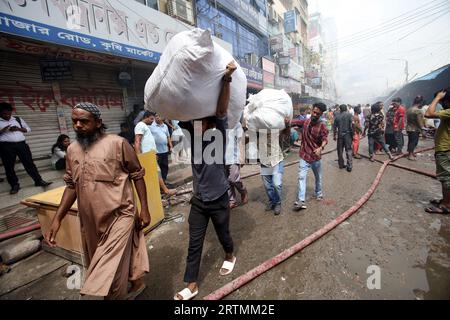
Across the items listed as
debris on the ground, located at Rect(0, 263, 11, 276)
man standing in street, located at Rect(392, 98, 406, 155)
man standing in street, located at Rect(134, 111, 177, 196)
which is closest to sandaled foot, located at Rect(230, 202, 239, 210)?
man standing in street, located at Rect(134, 111, 177, 196)

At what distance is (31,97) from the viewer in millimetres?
5891

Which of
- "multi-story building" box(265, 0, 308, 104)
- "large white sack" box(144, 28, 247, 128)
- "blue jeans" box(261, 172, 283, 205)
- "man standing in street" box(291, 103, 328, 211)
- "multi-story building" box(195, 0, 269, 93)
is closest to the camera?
"large white sack" box(144, 28, 247, 128)

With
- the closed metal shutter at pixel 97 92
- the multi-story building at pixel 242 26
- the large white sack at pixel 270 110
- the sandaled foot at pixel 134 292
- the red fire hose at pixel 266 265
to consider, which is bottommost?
the sandaled foot at pixel 134 292

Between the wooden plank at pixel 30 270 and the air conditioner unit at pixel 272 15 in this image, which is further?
the air conditioner unit at pixel 272 15

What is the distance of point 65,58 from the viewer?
639 cm

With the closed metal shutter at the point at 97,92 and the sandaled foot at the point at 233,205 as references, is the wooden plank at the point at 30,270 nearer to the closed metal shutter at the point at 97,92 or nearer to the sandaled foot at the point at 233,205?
the sandaled foot at the point at 233,205

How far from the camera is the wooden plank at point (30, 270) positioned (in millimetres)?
2750

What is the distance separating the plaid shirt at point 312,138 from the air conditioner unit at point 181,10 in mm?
8056

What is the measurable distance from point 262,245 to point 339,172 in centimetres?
450

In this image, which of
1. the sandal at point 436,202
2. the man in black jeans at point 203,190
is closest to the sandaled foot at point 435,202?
the sandal at point 436,202

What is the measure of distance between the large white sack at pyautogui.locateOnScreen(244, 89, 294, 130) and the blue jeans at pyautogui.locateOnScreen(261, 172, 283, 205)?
0.81m

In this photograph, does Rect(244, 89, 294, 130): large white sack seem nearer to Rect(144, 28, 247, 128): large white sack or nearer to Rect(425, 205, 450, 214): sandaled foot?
Rect(144, 28, 247, 128): large white sack

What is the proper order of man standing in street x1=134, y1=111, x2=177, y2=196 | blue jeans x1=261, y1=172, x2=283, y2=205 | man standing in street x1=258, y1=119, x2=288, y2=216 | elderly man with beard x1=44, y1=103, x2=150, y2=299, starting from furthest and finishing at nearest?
man standing in street x1=134, y1=111, x2=177, y2=196, blue jeans x1=261, y1=172, x2=283, y2=205, man standing in street x1=258, y1=119, x2=288, y2=216, elderly man with beard x1=44, y1=103, x2=150, y2=299

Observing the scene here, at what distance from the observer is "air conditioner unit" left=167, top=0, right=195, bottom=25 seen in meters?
9.25
